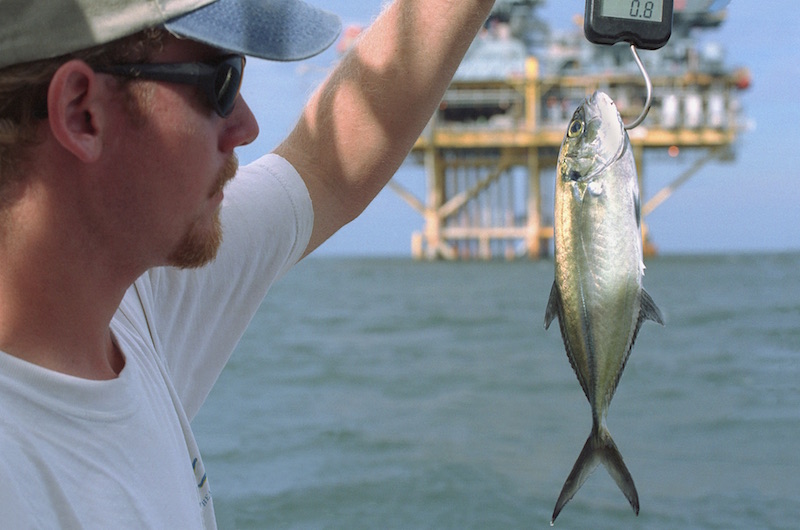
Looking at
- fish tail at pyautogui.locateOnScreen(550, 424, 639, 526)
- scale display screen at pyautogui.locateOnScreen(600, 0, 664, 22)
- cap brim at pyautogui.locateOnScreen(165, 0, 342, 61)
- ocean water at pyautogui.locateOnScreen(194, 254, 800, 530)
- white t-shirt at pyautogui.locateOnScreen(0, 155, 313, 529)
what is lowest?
ocean water at pyautogui.locateOnScreen(194, 254, 800, 530)

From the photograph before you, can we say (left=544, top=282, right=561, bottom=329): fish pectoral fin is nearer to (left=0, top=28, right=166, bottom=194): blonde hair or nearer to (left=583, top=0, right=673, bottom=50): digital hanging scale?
(left=583, top=0, right=673, bottom=50): digital hanging scale

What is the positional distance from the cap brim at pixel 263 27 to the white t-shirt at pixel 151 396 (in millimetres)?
509

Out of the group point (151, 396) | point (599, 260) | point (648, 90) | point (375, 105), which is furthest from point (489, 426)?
point (648, 90)

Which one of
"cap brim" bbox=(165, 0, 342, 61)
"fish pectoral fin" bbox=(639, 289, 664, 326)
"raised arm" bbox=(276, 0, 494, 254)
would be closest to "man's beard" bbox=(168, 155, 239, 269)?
"cap brim" bbox=(165, 0, 342, 61)

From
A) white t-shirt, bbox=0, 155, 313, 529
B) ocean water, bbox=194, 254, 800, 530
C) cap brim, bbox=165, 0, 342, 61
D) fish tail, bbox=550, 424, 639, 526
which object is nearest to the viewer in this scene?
white t-shirt, bbox=0, 155, 313, 529

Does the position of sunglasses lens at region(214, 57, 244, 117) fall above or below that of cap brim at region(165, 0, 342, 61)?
below

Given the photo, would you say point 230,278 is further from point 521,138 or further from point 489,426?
point 521,138

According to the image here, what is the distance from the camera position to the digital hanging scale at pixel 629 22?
4.48ft

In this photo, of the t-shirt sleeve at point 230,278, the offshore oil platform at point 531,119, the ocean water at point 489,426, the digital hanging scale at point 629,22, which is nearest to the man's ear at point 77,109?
the t-shirt sleeve at point 230,278

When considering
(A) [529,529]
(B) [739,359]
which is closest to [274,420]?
(A) [529,529]

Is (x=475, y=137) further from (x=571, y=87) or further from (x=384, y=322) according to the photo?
(x=384, y=322)

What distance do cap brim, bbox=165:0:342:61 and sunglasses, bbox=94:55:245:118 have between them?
0.06 metres

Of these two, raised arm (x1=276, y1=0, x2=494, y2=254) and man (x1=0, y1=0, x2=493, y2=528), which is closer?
man (x1=0, y1=0, x2=493, y2=528)

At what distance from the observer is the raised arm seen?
76.3 inches
